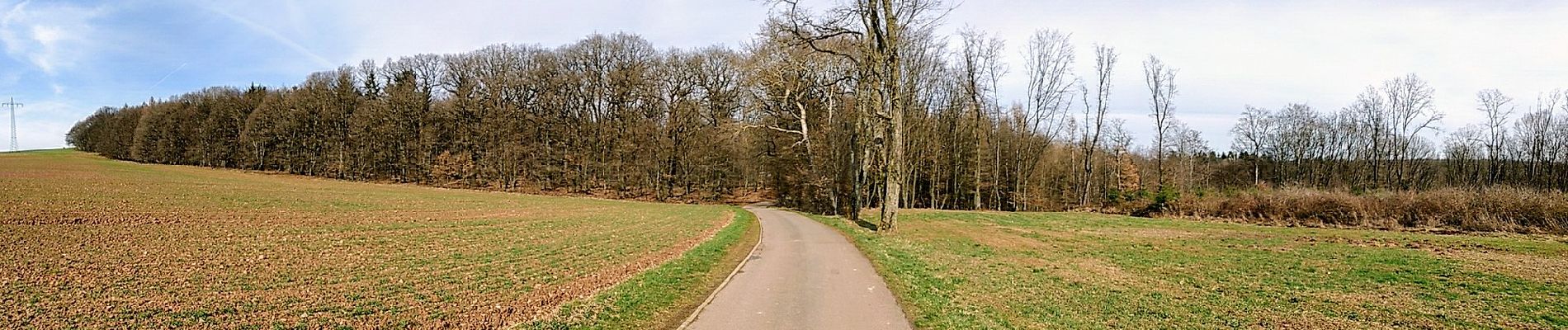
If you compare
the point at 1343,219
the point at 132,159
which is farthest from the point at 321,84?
the point at 1343,219

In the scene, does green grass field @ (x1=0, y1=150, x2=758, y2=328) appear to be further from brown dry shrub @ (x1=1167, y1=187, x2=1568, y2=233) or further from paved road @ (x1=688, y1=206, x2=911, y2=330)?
brown dry shrub @ (x1=1167, y1=187, x2=1568, y2=233)

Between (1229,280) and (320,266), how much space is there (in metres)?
14.7

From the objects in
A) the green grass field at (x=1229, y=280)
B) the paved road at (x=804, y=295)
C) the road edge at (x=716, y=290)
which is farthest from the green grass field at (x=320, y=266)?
the green grass field at (x=1229, y=280)

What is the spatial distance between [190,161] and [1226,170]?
345ft

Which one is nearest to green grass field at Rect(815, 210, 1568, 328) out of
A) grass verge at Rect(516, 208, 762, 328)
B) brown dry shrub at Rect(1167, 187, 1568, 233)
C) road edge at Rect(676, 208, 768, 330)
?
brown dry shrub at Rect(1167, 187, 1568, 233)

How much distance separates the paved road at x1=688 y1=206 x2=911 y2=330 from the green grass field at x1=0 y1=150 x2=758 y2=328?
1.79 ft

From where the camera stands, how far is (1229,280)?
447 inches

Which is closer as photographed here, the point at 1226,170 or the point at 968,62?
the point at 968,62

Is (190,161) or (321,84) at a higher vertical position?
(321,84)

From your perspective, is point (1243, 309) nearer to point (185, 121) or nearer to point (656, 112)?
point (656, 112)

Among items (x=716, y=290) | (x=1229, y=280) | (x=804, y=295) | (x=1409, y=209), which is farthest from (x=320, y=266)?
(x=1409, y=209)

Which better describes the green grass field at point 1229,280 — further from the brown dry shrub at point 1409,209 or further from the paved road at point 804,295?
the brown dry shrub at point 1409,209

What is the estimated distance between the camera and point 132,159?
76.7 meters

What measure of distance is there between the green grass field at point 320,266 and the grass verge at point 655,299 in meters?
0.04
